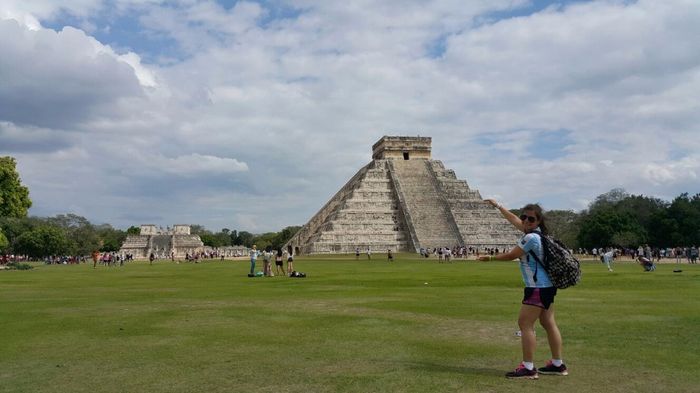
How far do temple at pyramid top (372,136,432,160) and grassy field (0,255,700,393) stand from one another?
5075cm

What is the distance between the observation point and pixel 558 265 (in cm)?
548

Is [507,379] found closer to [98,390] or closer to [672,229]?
[98,390]

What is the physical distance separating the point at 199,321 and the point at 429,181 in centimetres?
5203

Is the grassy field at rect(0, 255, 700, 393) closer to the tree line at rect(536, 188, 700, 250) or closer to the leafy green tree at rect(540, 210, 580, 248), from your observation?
the tree line at rect(536, 188, 700, 250)

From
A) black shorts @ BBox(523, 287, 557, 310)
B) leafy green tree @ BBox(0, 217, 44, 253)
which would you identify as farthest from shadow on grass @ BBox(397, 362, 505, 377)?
leafy green tree @ BBox(0, 217, 44, 253)

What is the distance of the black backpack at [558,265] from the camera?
5.45 m

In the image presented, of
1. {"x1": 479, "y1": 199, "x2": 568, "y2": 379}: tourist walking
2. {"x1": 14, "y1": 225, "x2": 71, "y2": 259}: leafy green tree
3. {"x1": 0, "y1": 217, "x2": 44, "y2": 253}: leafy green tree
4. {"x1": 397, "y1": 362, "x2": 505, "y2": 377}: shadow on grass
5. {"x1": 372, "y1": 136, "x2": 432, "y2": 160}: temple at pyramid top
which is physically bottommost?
{"x1": 397, "y1": 362, "x2": 505, "y2": 377}: shadow on grass

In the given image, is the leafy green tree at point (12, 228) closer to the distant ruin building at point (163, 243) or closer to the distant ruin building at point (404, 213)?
the distant ruin building at point (163, 243)

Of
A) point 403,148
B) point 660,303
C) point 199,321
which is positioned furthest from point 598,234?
point 199,321

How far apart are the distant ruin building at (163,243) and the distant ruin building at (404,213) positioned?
33.6m

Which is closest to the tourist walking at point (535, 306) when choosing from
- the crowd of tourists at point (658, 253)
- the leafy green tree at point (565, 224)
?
the crowd of tourists at point (658, 253)

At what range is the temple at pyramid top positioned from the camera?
206 ft

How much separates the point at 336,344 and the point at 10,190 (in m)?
37.4

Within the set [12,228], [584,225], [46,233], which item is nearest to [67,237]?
[12,228]
